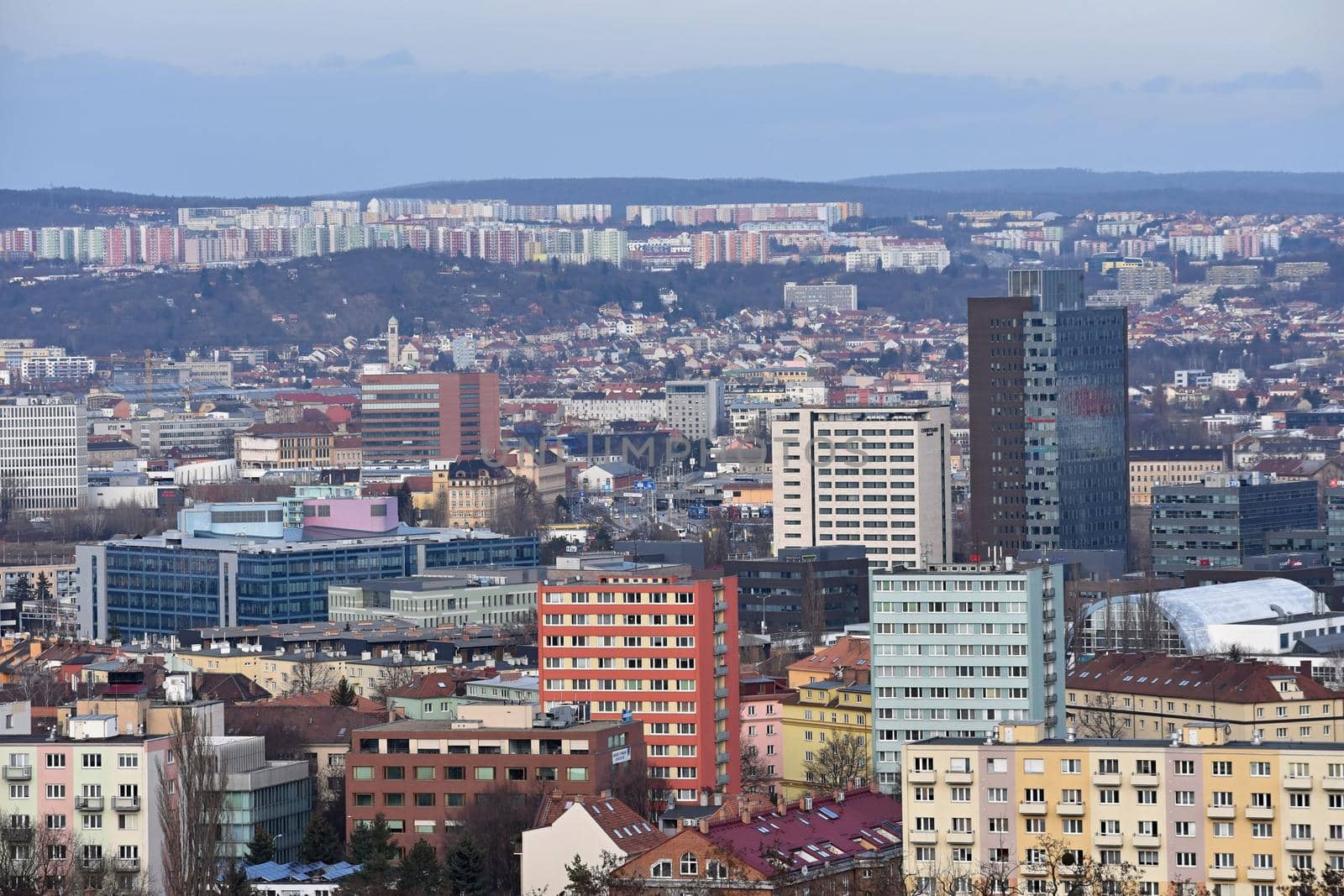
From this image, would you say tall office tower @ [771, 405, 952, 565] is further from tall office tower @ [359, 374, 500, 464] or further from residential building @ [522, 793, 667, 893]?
tall office tower @ [359, 374, 500, 464]

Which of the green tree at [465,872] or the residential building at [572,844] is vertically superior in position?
the residential building at [572,844]

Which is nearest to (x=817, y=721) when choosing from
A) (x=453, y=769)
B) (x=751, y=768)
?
(x=751, y=768)

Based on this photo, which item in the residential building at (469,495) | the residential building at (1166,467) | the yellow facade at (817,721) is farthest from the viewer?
the residential building at (1166,467)

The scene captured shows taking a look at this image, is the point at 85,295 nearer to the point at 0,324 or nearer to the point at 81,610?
the point at 0,324

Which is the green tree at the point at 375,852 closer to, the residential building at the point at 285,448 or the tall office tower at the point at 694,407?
the residential building at the point at 285,448

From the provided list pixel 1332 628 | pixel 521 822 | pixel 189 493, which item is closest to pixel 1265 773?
pixel 521 822

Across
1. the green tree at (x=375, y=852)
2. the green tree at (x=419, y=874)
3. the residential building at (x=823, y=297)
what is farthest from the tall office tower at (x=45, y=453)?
the residential building at (x=823, y=297)

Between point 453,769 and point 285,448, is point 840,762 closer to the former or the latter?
point 453,769
